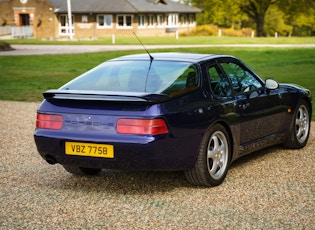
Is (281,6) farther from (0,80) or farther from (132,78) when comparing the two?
(132,78)

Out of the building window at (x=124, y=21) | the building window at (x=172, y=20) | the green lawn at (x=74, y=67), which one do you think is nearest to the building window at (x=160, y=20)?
the building window at (x=172, y=20)

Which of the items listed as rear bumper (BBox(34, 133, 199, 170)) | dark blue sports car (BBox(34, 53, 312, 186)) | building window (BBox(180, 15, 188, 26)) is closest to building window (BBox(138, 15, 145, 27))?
building window (BBox(180, 15, 188, 26))

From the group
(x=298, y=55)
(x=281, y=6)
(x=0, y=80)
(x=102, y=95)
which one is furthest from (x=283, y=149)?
Answer: (x=281, y=6)

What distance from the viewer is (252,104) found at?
769 centimetres

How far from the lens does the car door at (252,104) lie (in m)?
7.52

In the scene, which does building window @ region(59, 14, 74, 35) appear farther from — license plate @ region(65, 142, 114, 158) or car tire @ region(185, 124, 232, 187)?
license plate @ region(65, 142, 114, 158)

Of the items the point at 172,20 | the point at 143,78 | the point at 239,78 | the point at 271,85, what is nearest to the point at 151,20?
the point at 172,20

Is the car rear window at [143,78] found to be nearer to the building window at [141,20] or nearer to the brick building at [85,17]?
the brick building at [85,17]

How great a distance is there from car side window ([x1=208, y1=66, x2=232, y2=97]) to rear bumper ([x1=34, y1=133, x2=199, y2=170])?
34.6 inches

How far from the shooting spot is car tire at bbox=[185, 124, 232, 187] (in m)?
6.60

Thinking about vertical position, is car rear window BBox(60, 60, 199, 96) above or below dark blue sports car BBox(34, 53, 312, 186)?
above

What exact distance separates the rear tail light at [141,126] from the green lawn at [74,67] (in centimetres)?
1033

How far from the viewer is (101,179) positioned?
730 centimetres

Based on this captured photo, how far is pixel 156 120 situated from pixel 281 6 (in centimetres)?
5430
